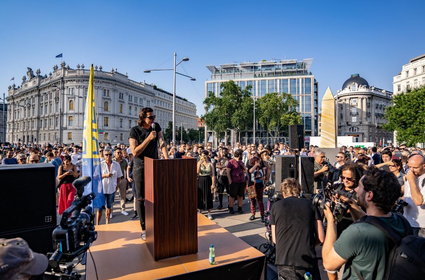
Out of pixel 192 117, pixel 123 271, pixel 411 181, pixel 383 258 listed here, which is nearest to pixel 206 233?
pixel 123 271

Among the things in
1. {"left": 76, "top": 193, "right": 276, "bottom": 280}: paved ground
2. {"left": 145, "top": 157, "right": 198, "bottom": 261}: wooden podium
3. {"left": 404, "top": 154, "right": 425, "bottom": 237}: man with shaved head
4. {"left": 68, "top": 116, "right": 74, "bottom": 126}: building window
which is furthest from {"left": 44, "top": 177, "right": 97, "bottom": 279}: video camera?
{"left": 68, "top": 116, "right": 74, "bottom": 126}: building window

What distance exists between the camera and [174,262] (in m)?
2.89

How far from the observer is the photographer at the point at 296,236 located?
107 inches

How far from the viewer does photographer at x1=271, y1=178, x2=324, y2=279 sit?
107 inches

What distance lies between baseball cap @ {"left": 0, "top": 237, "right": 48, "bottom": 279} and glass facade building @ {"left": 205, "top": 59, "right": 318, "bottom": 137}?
71885mm

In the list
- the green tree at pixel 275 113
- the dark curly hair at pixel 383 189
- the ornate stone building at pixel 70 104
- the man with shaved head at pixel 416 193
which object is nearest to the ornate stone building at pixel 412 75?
the green tree at pixel 275 113

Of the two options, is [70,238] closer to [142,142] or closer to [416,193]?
[142,142]

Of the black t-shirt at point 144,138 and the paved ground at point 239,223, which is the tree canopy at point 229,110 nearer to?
the paved ground at point 239,223

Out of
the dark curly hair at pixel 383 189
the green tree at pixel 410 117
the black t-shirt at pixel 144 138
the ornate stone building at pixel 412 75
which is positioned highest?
the ornate stone building at pixel 412 75

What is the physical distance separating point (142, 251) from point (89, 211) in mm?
1270

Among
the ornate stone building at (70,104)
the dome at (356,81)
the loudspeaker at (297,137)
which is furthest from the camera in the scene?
the dome at (356,81)

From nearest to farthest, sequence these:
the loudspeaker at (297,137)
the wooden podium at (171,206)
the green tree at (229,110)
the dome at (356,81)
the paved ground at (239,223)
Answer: the wooden podium at (171,206) → the paved ground at (239,223) → the loudspeaker at (297,137) → the green tree at (229,110) → the dome at (356,81)

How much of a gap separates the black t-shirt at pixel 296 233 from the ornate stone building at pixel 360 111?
314 feet

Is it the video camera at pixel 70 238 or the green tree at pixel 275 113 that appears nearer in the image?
the video camera at pixel 70 238
